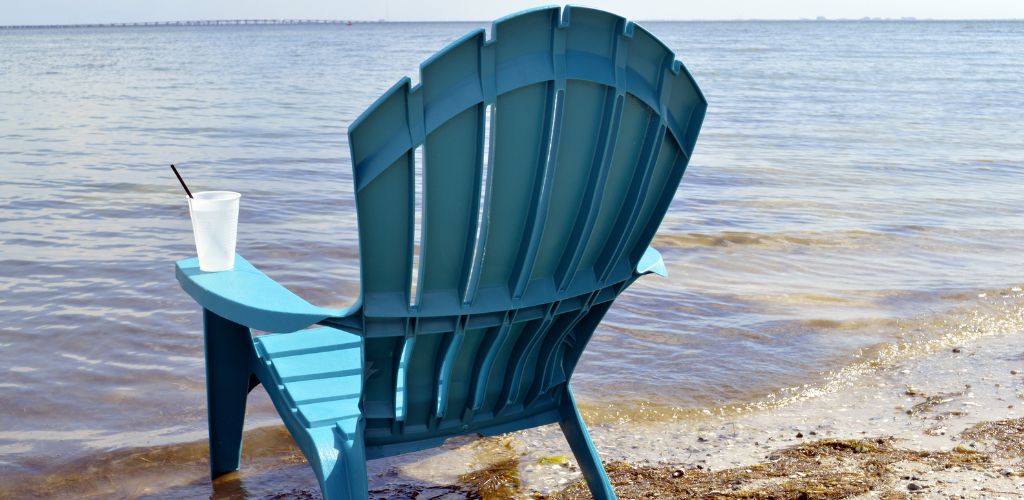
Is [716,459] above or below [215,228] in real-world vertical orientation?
below

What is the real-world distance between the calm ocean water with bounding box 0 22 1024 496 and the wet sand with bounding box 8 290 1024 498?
22 centimetres

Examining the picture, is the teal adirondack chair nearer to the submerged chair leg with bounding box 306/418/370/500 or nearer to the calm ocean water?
the submerged chair leg with bounding box 306/418/370/500

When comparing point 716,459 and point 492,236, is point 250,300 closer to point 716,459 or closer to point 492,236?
point 492,236

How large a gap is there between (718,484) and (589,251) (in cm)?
120

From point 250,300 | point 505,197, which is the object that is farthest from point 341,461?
point 505,197

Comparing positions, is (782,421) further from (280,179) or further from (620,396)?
(280,179)

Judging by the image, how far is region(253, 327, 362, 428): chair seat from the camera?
2.60m

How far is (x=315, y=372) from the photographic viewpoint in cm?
290

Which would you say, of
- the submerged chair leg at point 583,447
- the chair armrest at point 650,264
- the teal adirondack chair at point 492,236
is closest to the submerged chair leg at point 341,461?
the teal adirondack chair at point 492,236

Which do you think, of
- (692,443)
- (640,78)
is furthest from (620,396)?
(640,78)

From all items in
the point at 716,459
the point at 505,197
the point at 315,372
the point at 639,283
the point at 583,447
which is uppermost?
the point at 505,197

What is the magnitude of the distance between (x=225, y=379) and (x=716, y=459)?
1785mm

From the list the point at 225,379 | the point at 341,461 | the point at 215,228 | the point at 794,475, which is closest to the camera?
the point at 341,461

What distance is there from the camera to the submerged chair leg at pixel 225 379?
2.88 m
